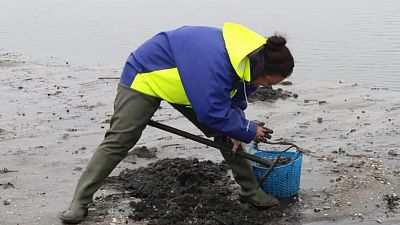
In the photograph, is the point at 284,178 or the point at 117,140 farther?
the point at 284,178

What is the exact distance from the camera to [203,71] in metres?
4.20

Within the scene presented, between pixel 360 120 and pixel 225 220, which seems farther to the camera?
pixel 360 120

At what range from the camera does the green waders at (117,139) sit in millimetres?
4555

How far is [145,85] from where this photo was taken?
14.8 ft

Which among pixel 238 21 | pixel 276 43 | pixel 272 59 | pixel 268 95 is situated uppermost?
pixel 276 43

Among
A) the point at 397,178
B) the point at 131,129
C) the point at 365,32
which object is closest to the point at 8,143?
the point at 131,129

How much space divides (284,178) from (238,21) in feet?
40.0

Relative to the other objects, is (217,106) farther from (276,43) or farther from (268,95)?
(268,95)

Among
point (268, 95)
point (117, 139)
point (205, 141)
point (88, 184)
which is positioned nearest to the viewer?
point (117, 139)

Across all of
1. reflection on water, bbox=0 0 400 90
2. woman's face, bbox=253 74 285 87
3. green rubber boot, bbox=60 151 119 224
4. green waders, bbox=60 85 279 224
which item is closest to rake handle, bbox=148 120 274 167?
green waders, bbox=60 85 279 224

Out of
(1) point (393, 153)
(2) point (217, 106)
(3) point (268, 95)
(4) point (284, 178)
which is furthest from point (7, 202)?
(3) point (268, 95)

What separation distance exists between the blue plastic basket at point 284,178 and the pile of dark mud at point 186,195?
0.24 metres

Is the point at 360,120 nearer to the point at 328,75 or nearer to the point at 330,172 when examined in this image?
the point at 330,172

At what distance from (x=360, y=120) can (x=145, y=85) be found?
4.47 m
